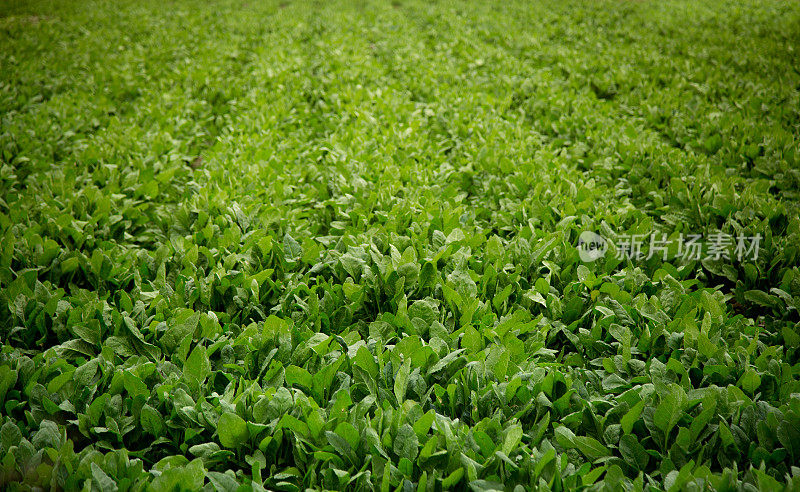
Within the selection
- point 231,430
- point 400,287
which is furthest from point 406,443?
point 400,287

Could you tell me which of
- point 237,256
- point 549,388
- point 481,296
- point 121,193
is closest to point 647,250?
point 481,296

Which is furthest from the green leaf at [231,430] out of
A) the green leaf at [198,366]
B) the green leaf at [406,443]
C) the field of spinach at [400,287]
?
the green leaf at [406,443]

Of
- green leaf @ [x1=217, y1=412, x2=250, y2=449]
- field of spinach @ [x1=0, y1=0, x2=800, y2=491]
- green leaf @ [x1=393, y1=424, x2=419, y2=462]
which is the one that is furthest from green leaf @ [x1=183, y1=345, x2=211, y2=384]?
green leaf @ [x1=393, y1=424, x2=419, y2=462]

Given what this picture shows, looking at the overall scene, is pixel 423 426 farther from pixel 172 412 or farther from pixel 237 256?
pixel 237 256

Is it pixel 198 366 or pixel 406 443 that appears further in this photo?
pixel 198 366

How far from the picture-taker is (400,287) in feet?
10.0

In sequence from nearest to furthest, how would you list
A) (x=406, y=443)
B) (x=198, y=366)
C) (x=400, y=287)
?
1. (x=406, y=443)
2. (x=198, y=366)
3. (x=400, y=287)

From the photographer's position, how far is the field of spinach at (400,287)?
6.76 feet

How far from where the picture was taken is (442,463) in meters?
1.97

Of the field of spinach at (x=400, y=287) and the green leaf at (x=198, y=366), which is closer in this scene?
the field of spinach at (x=400, y=287)

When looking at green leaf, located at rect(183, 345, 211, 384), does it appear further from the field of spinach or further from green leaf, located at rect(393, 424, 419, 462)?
green leaf, located at rect(393, 424, 419, 462)

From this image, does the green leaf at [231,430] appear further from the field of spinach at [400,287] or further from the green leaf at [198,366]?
the green leaf at [198,366]

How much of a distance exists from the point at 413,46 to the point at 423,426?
32.2 feet

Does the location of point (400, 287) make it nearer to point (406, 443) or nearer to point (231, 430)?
point (406, 443)
